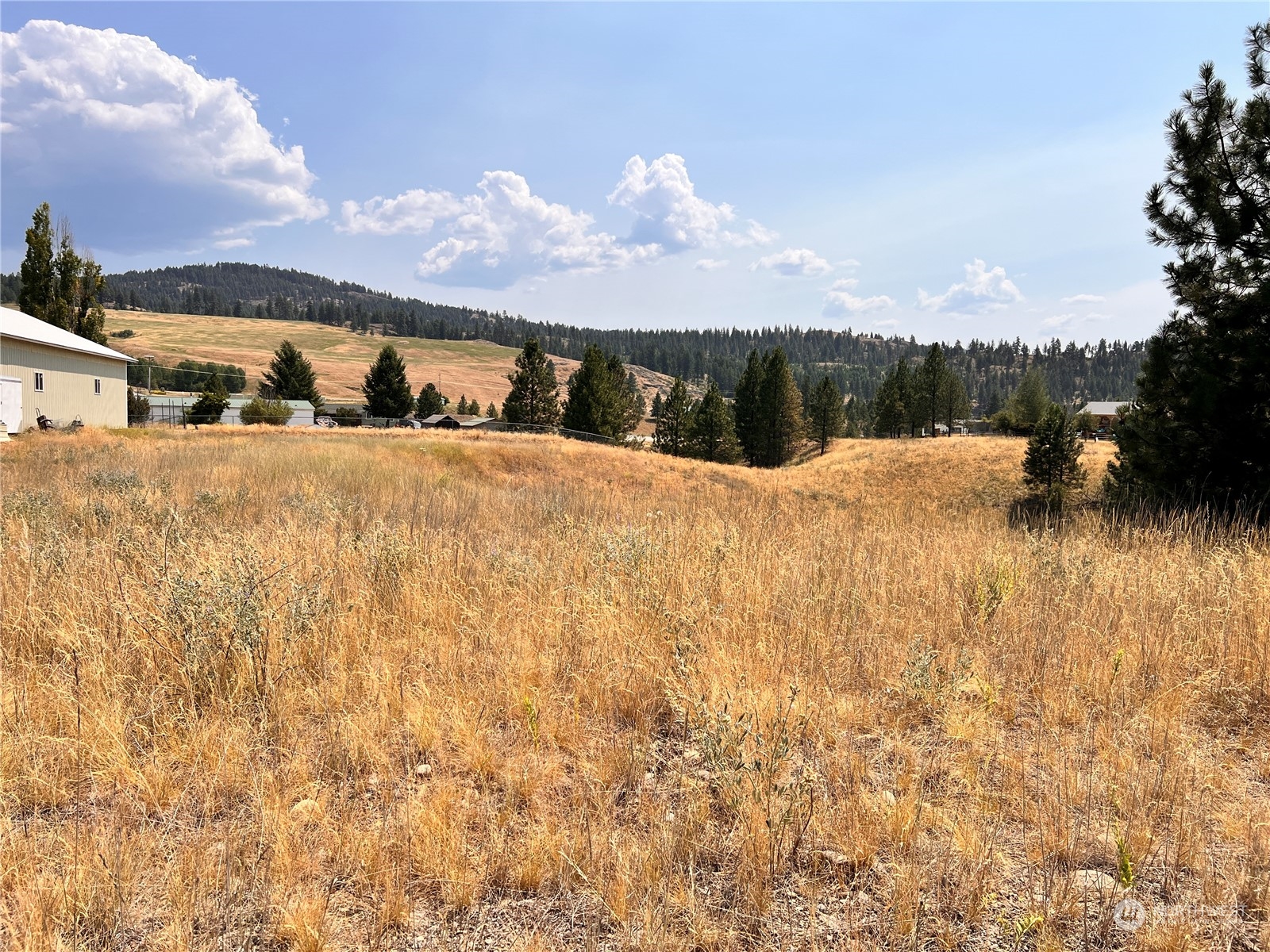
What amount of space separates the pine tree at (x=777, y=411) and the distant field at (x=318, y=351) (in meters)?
79.7

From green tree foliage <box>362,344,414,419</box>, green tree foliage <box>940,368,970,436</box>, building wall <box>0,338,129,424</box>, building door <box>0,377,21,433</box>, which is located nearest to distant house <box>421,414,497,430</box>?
green tree foliage <box>362,344,414,419</box>

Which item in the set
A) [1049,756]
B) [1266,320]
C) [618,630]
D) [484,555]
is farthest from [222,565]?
[1266,320]

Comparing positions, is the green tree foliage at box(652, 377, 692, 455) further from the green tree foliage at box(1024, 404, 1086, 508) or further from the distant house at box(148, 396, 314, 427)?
the distant house at box(148, 396, 314, 427)

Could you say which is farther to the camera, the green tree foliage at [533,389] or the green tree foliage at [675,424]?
the green tree foliage at [675,424]

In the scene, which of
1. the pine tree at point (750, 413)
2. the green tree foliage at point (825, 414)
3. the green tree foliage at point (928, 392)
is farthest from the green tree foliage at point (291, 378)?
the green tree foliage at point (928, 392)

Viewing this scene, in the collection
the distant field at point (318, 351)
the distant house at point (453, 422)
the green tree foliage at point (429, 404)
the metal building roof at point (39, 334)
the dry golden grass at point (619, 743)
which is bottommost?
the distant house at point (453, 422)

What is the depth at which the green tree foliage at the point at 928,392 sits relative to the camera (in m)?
75.2

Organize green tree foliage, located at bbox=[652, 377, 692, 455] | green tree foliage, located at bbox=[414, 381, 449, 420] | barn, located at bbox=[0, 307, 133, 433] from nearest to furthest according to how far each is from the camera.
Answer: barn, located at bbox=[0, 307, 133, 433], green tree foliage, located at bbox=[652, 377, 692, 455], green tree foliage, located at bbox=[414, 381, 449, 420]

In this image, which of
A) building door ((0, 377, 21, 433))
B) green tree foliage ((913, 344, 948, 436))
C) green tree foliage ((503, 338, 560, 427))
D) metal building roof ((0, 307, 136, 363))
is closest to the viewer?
building door ((0, 377, 21, 433))

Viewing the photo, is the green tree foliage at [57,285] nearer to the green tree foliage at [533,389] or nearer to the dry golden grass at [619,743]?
the green tree foliage at [533,389]

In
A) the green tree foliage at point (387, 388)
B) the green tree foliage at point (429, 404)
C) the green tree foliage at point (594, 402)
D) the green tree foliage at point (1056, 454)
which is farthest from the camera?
the green tree foliage at point (429, 404)

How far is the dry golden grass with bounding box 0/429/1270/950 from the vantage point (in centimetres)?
202

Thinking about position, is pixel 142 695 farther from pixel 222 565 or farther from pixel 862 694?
pixel 862 694

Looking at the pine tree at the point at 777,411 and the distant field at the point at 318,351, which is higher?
the distant field at the point at 318,351
